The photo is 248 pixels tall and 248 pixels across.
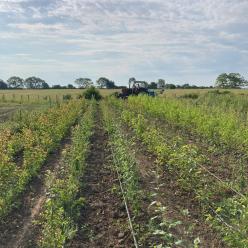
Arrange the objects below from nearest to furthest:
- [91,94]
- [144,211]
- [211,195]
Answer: [144,211]
[211,195]
[91,94]

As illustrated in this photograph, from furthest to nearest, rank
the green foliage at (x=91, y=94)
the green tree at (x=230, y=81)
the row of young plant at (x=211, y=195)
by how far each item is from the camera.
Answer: the green tree at (x=230, y=81) < the green foliage at (x=91, y=94) < the row of young plant at (x=211, y=195)

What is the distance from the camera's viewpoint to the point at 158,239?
558cm

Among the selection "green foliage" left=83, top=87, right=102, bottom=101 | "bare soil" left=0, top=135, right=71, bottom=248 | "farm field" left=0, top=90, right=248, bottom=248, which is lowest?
"green foliage" left=83, top=87, right=102, bottom=101

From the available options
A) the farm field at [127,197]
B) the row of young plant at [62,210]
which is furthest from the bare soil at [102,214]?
the row of young plant at [62,210]

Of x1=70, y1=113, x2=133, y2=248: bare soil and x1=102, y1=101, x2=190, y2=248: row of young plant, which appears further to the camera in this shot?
x1=70, y1=113, x2=133, y2=248: bare soil

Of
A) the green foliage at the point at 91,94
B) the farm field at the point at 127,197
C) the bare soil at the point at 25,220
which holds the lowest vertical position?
the green foliage at the point at 91,94

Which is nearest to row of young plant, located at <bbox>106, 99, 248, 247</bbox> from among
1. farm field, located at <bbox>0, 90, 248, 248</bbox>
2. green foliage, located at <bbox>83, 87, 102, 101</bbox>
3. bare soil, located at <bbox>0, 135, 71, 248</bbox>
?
farm field, located at <bbox>0, 90, 248, 248</bbox>


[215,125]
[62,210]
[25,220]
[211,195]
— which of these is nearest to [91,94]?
[215,125]

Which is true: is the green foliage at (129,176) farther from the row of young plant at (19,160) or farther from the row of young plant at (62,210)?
the row of young plant at (19,160)

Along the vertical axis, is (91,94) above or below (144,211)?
below

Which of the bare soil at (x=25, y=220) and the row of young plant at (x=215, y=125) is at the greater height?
the row of young plant at (x=215, y=125)

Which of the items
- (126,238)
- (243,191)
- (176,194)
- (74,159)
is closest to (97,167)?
(74,159)

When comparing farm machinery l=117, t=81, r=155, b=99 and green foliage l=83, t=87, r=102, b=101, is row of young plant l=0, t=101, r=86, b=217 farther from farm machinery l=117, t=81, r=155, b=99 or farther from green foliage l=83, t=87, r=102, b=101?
green foliage l=83, t=87, r=102, b=101

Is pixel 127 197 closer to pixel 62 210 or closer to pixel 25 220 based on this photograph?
pixel 62 210
